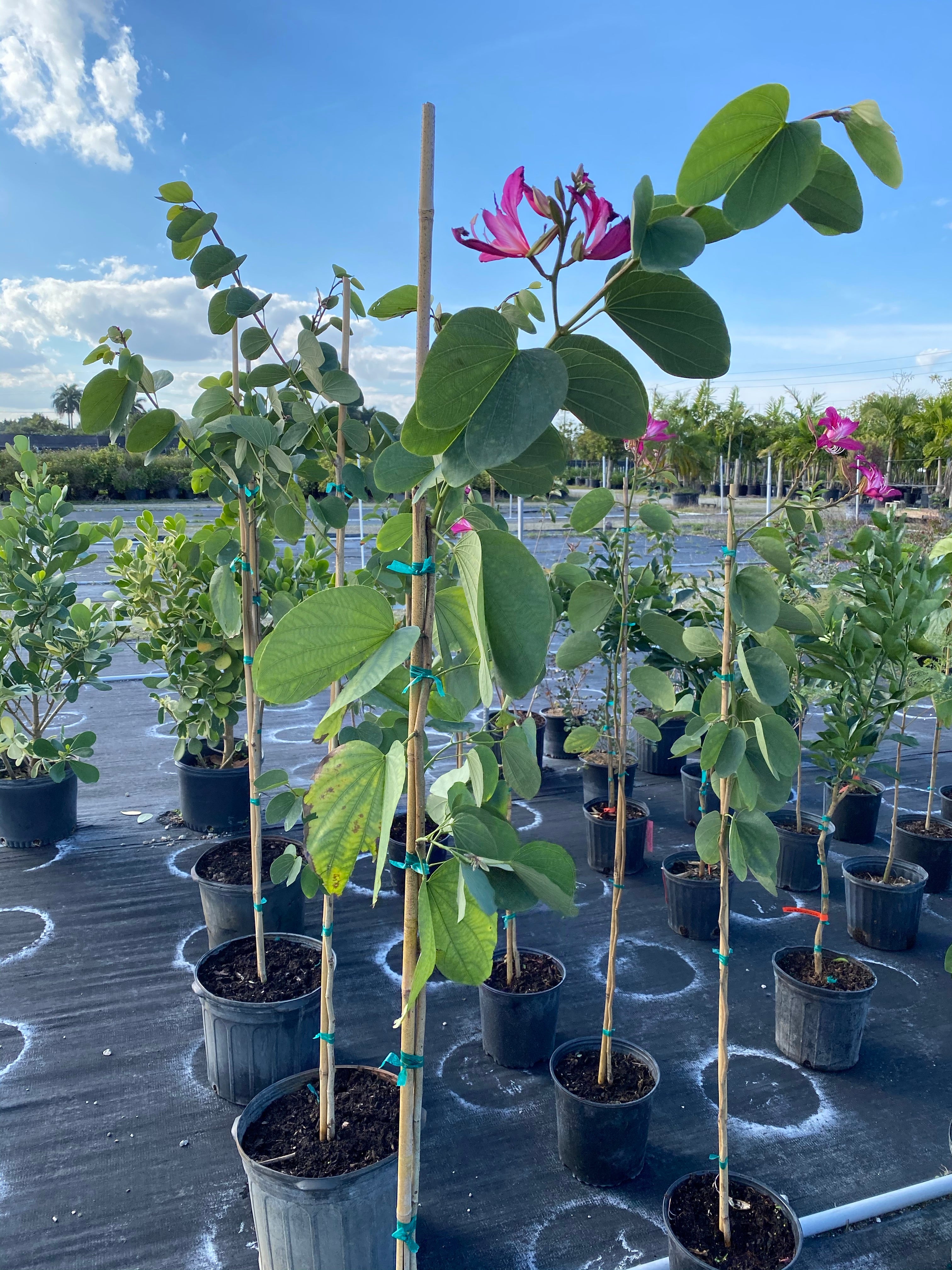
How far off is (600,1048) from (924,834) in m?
1.95

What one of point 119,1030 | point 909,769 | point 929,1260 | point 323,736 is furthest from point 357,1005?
point 909,769

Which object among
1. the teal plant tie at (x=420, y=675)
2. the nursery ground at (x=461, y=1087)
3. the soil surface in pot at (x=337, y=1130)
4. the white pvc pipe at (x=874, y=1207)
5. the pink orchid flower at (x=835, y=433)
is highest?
the pink orchid flower at (x=835, y=433)

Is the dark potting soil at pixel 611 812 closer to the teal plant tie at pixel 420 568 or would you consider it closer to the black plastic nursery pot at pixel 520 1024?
the black plastic nursery pot at pixel 520 1024

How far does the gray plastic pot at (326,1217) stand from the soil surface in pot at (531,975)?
72cm

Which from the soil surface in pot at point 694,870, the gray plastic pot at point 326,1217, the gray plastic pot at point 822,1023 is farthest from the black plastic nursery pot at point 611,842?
the gray plastic pot at point 326,1217

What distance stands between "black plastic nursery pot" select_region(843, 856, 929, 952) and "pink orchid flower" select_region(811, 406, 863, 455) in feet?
5.87

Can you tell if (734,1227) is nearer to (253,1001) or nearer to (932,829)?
(253,1001)

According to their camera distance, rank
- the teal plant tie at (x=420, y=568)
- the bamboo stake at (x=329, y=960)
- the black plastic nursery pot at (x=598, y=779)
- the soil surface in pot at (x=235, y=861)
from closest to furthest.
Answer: the teal plant tie at (x=420, y=568)
the bamboo stake at (x=329, y=960)
the soil surface in pot at (x=235, y=861)
the black plastic nursery pot at (x=598, y=779)

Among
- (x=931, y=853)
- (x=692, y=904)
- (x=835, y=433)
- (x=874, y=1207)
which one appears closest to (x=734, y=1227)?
(x=874, y=1207)

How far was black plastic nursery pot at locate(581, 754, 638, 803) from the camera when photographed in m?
3.88

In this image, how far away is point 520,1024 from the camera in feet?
6.97

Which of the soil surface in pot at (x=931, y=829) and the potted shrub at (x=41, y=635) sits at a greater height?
the potted shrub at (x=41, y=635)

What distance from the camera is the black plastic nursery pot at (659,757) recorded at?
14.5ft

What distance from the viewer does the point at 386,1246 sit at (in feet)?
4.76
